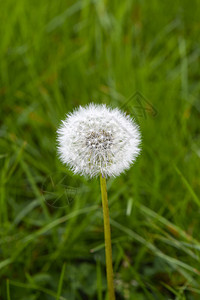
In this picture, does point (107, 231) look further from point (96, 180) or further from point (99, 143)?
point (96, 180)

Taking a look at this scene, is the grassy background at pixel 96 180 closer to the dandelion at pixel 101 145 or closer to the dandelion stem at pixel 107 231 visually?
the dandelion stem at pixel 107 231

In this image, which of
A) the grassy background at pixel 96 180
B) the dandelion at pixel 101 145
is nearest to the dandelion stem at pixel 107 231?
the dandelion at pixel 101 145

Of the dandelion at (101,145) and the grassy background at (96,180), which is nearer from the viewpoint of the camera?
the dandelion at (101,145)

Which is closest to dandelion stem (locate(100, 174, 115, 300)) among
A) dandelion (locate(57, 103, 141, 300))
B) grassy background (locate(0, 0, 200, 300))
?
dandelion (locate(57, 103, 141, 300))

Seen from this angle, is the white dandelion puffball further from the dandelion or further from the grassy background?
the grassy background

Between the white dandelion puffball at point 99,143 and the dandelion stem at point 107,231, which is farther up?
the white dandelion puffball at point 99,143

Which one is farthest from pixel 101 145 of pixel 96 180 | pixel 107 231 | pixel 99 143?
pixel 96 180

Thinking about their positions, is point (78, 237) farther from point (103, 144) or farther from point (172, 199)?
point (103, 144)

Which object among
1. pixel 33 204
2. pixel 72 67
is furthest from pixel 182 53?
pixel 33 204
